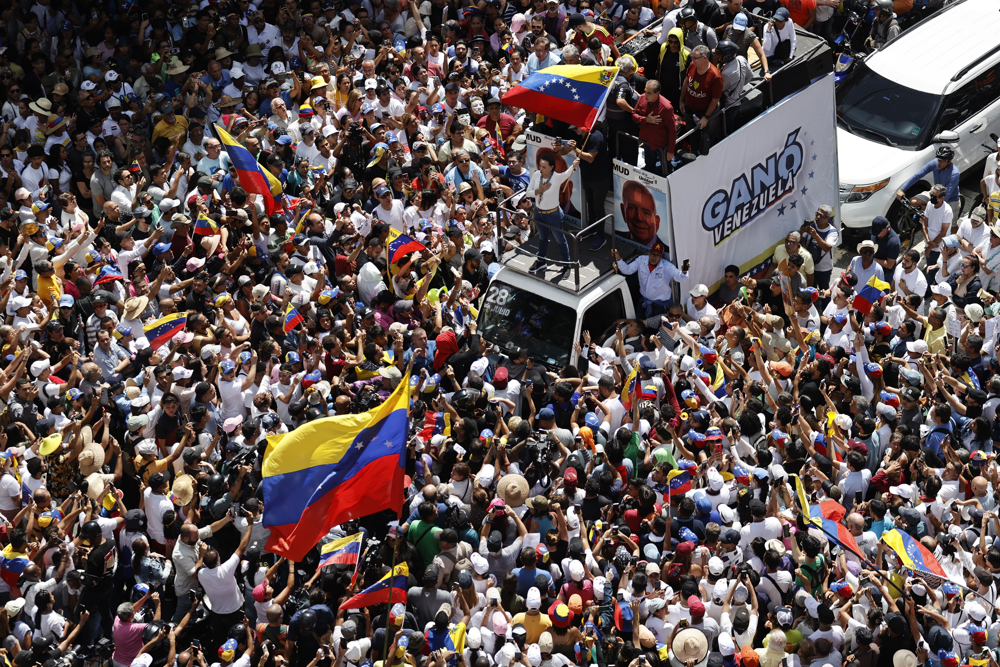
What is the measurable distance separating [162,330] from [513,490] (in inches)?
174

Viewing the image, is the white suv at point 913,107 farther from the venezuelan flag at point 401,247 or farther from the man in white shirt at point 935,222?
the venezuelan flag at point 401,247

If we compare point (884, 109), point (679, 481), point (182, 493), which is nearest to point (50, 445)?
point (182, 493)

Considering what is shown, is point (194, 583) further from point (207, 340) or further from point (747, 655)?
point (747, 655)

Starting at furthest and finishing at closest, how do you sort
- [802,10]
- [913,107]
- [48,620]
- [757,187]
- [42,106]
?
[802,10] → [913,107] → [42,106] → [757,187] → [48,620]

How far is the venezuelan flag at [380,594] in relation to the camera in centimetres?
1059

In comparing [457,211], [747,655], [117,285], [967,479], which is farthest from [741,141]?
[117,285]

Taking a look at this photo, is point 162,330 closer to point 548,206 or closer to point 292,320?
point 292,320

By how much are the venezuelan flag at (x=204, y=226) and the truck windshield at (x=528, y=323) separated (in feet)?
11.6

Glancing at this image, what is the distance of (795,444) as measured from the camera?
39.8 feet

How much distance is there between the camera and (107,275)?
14.1 metres

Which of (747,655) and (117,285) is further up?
(117,285)

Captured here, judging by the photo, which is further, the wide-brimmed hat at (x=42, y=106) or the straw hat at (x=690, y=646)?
the wide-brimmed hat at (x=42, y=106)

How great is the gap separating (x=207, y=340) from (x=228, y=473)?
193 cm

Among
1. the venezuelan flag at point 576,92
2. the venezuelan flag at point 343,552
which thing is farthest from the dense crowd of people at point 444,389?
the venezuelan flag at point 576,92
